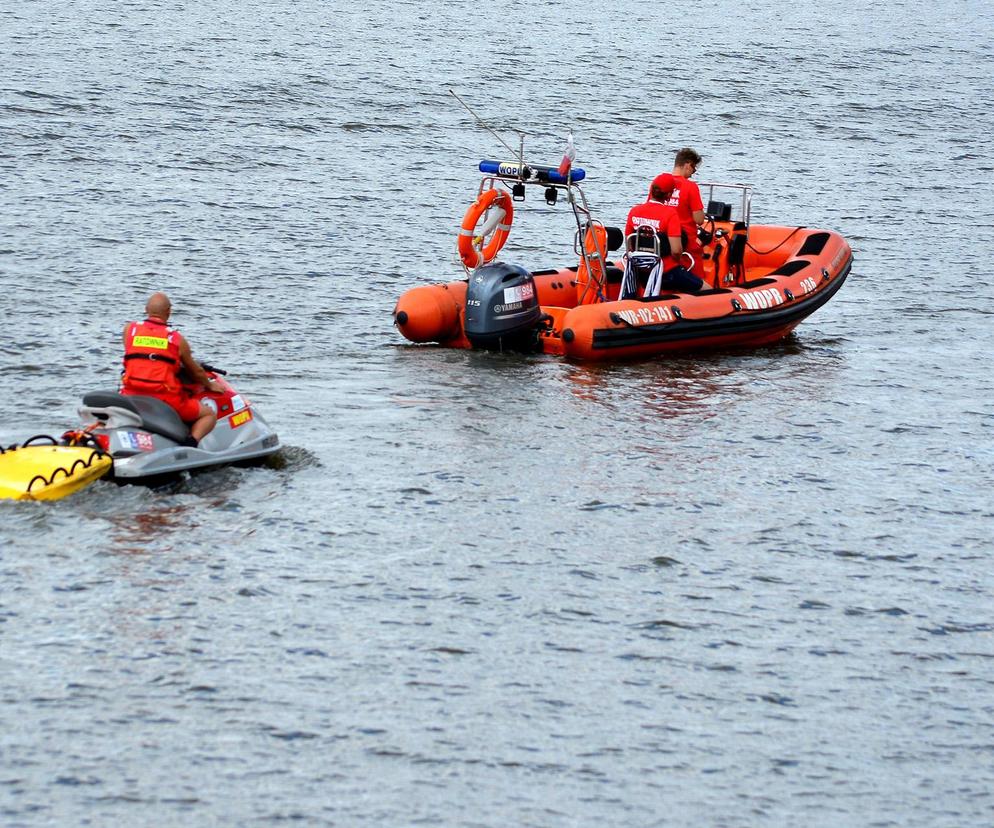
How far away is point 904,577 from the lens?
1007 cm

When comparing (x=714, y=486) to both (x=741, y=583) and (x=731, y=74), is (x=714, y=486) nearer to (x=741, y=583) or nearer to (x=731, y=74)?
(x=741, y=583)

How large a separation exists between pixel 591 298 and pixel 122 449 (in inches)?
249

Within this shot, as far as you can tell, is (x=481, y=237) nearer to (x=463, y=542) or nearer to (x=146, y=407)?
(x=463, y=542)

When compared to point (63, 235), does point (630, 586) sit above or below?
below

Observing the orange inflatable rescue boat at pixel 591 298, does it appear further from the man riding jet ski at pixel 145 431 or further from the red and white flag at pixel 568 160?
the man riding jet ski at pixel 145 431

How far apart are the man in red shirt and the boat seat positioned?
582 cm

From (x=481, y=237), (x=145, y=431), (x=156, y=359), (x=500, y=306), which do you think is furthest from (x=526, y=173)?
(x=145, y=431)

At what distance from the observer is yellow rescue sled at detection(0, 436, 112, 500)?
9.68 meters

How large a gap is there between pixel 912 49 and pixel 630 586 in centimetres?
3253

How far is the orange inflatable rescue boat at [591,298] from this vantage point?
1413cm

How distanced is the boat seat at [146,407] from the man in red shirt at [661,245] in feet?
19.1

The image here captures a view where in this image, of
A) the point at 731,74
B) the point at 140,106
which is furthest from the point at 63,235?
the point at 731,74

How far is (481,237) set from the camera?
1460cm

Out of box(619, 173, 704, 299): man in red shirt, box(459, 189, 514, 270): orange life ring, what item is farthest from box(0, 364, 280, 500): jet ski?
box(619, 173, 704, 299): man in red shirt
